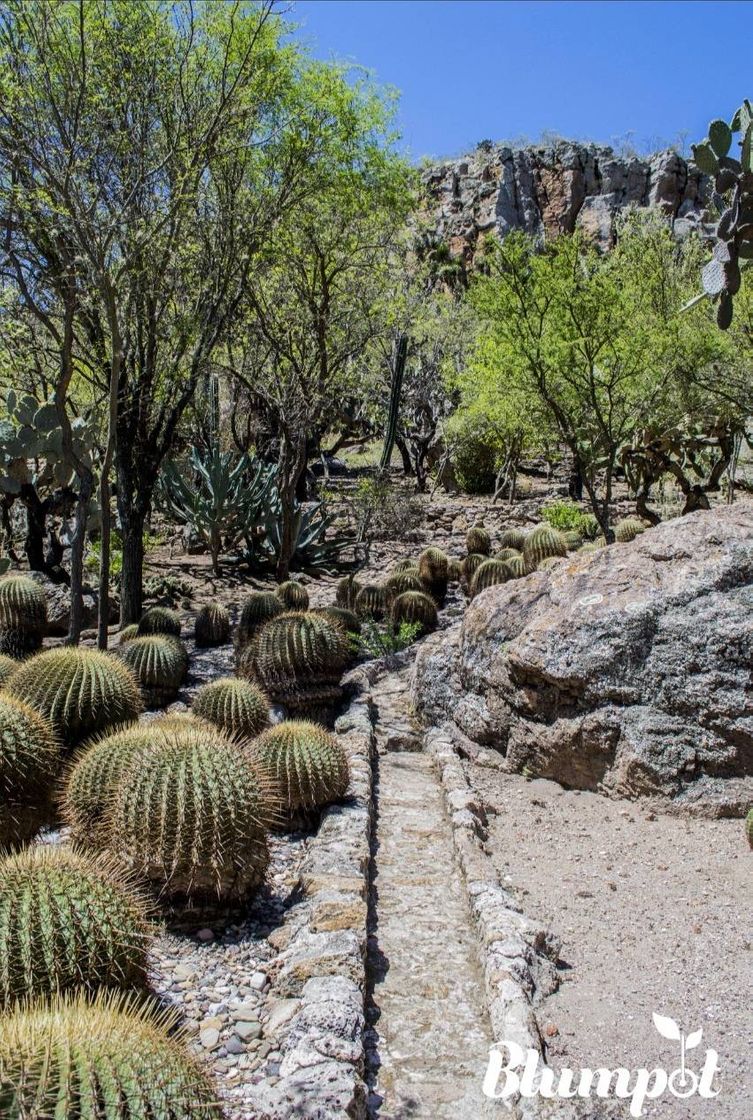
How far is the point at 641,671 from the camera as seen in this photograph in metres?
6.62

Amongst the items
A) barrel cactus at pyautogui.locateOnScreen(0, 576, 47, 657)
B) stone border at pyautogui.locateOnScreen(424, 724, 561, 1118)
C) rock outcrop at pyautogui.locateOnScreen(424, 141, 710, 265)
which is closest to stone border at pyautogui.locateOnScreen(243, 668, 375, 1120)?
stone border at pyautogui.locateOnScreen(424, 724, 561, 1118)

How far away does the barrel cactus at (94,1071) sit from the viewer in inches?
78.4

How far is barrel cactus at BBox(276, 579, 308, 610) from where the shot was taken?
12234 millimetres

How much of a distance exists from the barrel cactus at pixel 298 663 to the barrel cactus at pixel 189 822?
151 inches

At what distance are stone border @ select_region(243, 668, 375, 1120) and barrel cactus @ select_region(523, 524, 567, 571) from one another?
27.7ft

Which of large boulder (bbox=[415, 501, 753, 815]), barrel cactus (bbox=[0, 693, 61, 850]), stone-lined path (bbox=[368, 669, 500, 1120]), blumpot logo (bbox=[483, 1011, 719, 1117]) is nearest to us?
blumpot logo (bbox=[483, 1011, 719, 1117])

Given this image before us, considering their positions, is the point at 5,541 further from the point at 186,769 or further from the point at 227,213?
the point at 186,769

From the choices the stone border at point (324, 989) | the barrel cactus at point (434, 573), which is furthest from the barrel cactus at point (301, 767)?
the barrel cactus at point (434, 573)

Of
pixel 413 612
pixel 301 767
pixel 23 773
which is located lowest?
pixel 301 767

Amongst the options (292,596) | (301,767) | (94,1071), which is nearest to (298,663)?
(301,767)

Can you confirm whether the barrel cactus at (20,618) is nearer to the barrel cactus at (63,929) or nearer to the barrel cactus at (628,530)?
the barrel cactus at (63,929)

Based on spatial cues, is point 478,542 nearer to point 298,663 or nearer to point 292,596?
point 292,596

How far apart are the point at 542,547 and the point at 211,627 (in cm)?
538

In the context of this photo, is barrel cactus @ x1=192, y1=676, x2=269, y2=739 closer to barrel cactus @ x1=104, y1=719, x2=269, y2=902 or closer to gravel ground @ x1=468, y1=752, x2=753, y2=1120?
gravel ground @ x1=468, y1=752, x2=753, y2=1120
